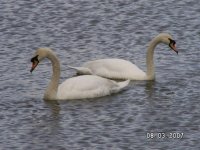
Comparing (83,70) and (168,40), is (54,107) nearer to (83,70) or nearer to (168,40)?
(83,70)

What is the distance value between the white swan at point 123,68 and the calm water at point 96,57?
0.58ft

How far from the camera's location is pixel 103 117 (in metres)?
17.4

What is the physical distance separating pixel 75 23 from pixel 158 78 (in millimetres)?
3996

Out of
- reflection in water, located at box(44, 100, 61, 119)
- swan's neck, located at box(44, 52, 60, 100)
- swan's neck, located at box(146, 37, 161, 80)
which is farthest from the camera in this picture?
swan's neck, located at box(146, 37, 161, 80)

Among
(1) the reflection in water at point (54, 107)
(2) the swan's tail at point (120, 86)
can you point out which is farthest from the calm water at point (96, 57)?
(2) the swan's tail at point (120, 86)

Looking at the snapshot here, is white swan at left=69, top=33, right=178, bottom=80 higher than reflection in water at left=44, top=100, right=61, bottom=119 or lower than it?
higher

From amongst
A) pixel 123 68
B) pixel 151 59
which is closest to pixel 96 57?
pixel 123 68

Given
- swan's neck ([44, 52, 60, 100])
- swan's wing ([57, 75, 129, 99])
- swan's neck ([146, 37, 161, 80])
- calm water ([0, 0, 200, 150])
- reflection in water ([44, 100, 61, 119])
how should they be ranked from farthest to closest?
swan's neck ([146, 37, 161, 80]) → swan's wing ([57, 75, 129, 99]) → swan's neck ([44, 52, 60, 100]) → reflection in water ([44, 100, 61, 119]) → calm water ([0, 0, 200, 150])

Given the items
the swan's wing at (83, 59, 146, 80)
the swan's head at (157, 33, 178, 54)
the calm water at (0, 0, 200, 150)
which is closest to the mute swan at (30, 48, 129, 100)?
the calm water at (0, 0, 200, 150)

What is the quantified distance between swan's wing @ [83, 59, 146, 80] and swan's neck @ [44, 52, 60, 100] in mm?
1331

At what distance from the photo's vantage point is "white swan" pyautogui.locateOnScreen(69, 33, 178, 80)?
64.9ft

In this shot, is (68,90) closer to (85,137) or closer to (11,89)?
(11,89)

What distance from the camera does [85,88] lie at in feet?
61.2

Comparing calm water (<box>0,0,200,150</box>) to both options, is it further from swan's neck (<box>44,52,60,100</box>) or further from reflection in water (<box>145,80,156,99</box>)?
swan's neck (<box>44,52,60,100</box>)
